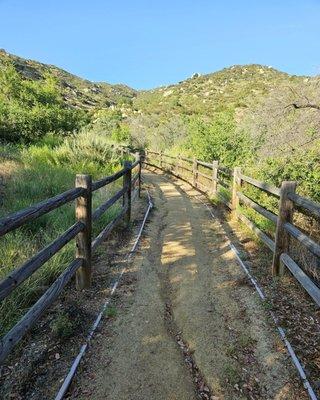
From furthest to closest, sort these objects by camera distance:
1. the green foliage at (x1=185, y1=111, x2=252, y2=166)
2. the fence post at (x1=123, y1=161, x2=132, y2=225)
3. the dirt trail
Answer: the green foliage at (x1=185, y1=111, x2=252, y2=166) < the fence post at (x1=123, y1=161, x2=132, y2=225) < the dirt trail

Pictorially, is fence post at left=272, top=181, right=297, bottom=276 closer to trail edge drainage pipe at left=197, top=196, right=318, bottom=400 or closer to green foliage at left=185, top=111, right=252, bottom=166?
trail edge drainage pipe at left=197, top=196, right=318, bottom=400

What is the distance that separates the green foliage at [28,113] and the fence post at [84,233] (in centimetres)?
1254

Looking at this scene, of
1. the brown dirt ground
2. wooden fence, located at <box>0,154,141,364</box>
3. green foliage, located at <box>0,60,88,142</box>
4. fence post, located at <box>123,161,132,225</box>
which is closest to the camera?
wooden fence, located at <box>0,154,141,364</box>

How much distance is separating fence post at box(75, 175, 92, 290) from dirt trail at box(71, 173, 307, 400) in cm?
Answer: 55

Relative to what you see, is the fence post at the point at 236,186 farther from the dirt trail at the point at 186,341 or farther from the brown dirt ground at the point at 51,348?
the brown dirt ground at the point at 51,348

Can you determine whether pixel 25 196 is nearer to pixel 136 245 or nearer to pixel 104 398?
pixel 136 245

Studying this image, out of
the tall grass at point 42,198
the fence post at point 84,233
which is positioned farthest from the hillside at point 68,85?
the fence post at point 84,233

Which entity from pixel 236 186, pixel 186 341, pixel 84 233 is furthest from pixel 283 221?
pixel 236 186

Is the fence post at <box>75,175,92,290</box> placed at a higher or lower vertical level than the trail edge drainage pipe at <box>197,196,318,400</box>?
higher

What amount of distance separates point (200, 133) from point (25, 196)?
1255 centimetres

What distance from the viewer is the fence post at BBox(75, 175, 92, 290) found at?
512 cm

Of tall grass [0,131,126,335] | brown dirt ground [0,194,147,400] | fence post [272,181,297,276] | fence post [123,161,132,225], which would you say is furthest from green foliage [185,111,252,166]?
brown dirt ground [0,194,147,400]

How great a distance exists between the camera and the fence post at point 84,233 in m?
5.12

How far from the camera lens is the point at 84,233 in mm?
5211
